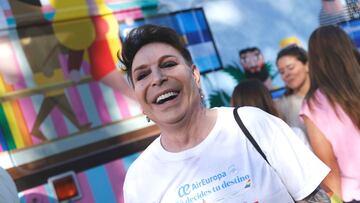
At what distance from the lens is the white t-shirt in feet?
4.35

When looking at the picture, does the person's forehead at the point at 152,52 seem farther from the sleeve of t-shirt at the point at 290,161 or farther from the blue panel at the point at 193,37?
the blue panel at the point at 193,37

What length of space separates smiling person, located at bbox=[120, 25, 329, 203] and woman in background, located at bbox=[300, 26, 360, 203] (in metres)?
0.61

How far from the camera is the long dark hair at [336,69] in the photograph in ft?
6.44

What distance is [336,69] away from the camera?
205 centimetres

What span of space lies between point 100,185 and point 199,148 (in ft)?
→ 4.63

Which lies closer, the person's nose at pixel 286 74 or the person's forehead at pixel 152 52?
the person's forehead at pixel 152 52

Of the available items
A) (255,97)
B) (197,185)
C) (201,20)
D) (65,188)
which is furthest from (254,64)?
(197,185)

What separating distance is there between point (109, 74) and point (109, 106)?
205mm

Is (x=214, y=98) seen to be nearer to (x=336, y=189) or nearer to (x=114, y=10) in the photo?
(x=114, y=10)

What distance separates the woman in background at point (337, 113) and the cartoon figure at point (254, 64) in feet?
4.27

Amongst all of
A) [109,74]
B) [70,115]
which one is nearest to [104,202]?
[70,115]

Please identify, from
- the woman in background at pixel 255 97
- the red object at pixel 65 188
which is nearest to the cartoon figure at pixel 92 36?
the red object at pixel 65 188

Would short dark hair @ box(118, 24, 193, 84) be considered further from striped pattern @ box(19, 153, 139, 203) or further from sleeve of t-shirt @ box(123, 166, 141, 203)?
striped pattern @ box(19, 153, 139, 203)

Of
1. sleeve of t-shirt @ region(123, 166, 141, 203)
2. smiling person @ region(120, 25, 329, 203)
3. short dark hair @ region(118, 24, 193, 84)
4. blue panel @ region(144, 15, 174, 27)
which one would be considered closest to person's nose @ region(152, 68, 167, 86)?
smiling person @ region(120, 25, 329, 203)
